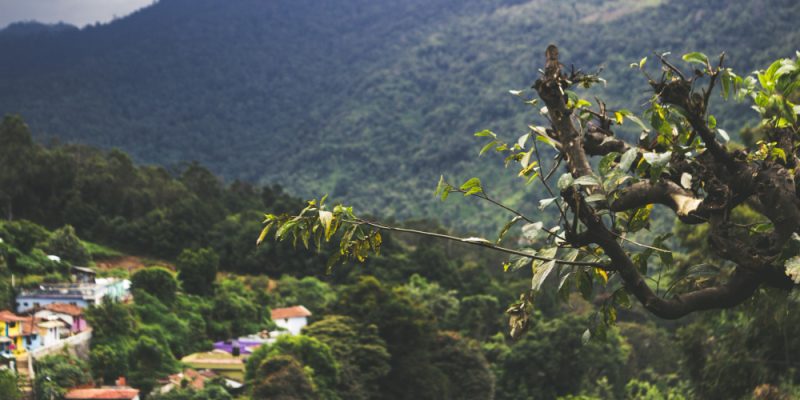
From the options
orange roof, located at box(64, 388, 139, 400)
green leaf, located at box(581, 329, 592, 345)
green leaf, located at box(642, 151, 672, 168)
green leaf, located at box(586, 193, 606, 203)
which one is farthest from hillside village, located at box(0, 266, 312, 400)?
green leaf, located at box(642, 151, 672, 168)

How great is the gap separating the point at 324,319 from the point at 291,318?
6282 millimetres

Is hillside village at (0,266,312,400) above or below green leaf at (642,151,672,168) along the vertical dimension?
below

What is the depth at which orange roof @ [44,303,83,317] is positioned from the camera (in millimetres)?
22828

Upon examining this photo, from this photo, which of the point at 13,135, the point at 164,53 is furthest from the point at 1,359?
the point at 164,53

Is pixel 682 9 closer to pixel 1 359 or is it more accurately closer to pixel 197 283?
pixel 197 283

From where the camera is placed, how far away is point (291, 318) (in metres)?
30.0

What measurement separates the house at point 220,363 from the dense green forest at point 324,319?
72 centimetres

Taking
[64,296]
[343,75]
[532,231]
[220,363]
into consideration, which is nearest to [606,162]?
[532,231]

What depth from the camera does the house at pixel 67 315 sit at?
22.1 metres

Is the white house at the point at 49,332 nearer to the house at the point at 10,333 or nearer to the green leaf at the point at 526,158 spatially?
the house at the point at 10,333

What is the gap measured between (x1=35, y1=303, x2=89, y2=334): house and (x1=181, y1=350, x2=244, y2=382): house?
2.54 m

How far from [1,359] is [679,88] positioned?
61.2 feet

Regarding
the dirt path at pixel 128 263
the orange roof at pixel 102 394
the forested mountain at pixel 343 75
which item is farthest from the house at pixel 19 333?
the forested mountain at pixel 343 75

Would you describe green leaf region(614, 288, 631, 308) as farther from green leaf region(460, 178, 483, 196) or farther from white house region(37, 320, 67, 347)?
white house region(37, 320, 67, 347)
